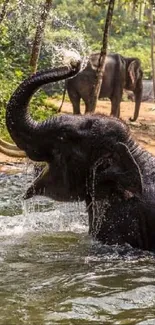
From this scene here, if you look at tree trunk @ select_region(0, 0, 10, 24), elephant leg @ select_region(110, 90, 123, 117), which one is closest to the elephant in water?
tree trunk @ select_region(0, 0, 10, 24)

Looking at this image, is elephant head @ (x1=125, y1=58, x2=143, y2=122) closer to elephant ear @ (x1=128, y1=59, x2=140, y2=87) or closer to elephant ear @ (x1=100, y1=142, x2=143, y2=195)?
elephant ear @ (x1=128, y1=59, x2=140, y2=87)

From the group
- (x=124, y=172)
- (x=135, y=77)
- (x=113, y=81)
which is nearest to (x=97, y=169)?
(x=124, y=172)

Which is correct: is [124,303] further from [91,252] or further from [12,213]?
[12,213]

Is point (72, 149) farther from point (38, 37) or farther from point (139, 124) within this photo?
point (139, 124)

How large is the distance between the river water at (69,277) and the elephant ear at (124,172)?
56cm

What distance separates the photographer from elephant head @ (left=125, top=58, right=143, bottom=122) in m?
21.3

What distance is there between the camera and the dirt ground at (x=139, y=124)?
1677 centimetres

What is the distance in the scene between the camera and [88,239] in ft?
22.4

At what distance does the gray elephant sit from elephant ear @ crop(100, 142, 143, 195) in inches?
545

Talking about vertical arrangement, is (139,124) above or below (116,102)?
below

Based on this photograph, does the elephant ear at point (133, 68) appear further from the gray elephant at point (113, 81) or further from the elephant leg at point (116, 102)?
the elephant leg at point (116, 102)

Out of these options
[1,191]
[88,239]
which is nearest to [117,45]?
[1,191]

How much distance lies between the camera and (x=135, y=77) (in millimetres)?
21578

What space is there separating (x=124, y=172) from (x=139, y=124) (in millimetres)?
14980
